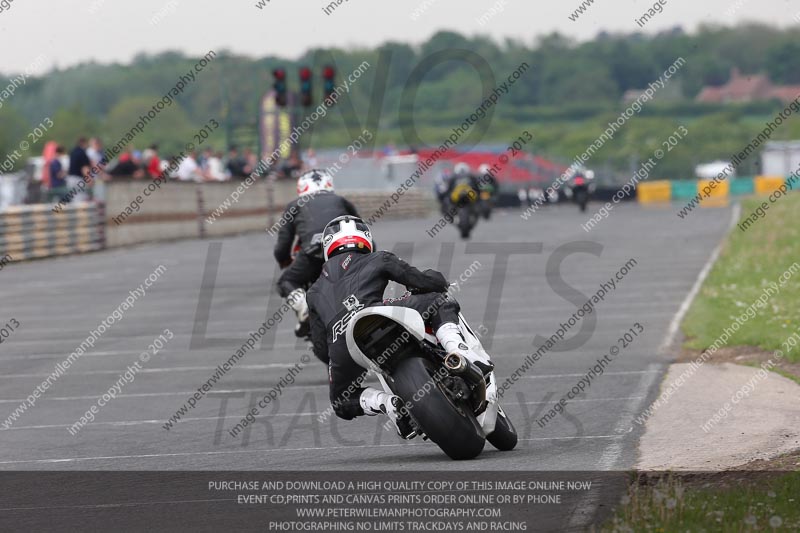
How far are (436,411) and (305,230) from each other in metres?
4.80

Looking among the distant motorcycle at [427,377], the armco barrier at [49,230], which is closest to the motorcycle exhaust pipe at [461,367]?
the distant motorcycle at [427,377]

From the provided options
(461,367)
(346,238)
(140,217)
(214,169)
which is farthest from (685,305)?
(214,169)

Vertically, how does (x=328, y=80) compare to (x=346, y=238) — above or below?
below

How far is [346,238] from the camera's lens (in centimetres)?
873

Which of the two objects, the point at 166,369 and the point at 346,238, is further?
the point at 166,369

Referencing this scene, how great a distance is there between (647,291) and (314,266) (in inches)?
332

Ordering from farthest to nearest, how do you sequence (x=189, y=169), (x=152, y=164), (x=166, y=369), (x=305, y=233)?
(x=189, y=169)
(x=152, y=164)
(x=166, y=369)
(x=305, y=233)

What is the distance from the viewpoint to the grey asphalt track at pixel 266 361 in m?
8.71

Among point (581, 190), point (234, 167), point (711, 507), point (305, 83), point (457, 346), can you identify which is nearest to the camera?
point (711, 507)

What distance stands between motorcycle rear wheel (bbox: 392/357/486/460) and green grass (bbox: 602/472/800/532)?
1253mm

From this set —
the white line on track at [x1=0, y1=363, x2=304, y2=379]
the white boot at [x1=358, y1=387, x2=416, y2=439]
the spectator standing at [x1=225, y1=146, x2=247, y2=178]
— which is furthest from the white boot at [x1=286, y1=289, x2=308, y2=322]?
the spectator standing at [x1=225, y1=146, x2=247, y2=178]

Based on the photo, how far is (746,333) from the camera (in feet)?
44.7

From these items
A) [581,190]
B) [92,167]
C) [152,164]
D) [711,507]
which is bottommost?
[581,190]

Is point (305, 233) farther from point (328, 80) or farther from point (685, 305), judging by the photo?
point (328, 80)
